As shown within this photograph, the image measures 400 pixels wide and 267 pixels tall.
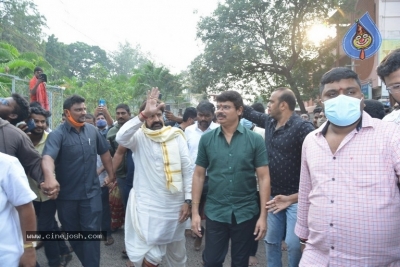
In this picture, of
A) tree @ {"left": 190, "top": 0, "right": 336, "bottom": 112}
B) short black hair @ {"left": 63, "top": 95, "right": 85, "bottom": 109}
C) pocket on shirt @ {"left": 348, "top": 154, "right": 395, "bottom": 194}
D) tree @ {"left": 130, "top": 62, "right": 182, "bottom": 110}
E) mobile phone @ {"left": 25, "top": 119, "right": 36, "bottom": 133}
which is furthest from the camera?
tree @ {"left": 130, "top": 62, "right": 182, "bottom": 110}

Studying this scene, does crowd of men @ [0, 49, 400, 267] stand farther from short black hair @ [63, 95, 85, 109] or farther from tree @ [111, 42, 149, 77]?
tree @ [111, 42, 149, 77]

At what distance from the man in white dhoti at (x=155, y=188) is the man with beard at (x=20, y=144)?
2.61 ft

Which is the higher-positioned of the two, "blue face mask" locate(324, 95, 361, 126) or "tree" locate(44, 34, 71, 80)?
"tree" locate(44, 34, 71, 80)

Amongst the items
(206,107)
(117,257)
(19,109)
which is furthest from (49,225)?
(206,107)

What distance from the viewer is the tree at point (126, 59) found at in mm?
67125

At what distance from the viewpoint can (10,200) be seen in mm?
2346

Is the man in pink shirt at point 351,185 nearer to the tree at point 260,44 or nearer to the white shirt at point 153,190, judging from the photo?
the white shirt at point 153,190

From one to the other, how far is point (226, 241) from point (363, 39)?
8.33 meters

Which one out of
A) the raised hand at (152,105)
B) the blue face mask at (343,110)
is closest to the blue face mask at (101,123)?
the raised hand at (152,105)

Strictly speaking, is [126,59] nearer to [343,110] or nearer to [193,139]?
[193,139]

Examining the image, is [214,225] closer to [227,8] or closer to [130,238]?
[130,238]

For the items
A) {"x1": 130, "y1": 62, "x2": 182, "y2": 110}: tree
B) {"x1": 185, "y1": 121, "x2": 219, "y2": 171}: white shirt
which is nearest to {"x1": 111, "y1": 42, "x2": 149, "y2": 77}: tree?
{"x1": 130, "y1": 62, "x2": 182, "y2": 110}: tree

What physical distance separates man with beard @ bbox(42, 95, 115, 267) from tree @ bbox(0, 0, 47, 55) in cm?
2905

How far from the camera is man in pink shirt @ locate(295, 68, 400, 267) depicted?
193 centimetres
